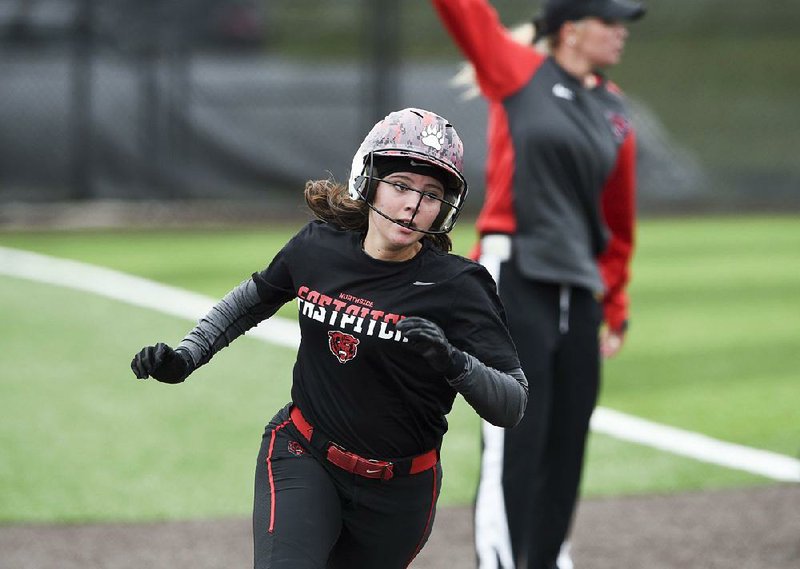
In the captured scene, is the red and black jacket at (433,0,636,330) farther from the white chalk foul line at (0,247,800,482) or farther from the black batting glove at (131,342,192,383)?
the white chalk foul line at (0,247,800,482)

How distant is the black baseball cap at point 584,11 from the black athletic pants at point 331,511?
2093 mm

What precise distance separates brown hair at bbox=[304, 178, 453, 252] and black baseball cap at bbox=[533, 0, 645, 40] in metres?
1.57

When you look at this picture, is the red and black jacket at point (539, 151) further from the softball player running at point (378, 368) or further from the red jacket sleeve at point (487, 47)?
the softball player running at point (378, 368)

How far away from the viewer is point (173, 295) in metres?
12.5

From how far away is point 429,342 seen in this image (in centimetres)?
321

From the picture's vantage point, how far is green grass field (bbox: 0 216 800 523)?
22.8 ft

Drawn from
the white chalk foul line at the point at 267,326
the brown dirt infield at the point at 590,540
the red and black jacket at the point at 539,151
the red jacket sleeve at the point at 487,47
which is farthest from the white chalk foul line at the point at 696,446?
the red jacket sleeve at the point at 487,47

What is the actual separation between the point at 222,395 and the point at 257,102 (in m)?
9.92

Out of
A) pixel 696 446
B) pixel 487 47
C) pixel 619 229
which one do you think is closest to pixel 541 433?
pixel 619 229

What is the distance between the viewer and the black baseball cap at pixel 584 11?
16.7 feet

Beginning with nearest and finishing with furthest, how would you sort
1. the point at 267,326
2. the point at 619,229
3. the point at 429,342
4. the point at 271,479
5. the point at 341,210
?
the point at 429,342 → the point at 271,479 → the point at 341,210 → the point at 619,229 → the point at 267,326

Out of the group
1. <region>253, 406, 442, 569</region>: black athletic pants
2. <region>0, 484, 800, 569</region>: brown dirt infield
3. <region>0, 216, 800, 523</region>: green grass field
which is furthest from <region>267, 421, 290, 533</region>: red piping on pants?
<region>0, 216, 800, 523</region>: green grass field

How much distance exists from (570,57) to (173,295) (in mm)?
7866

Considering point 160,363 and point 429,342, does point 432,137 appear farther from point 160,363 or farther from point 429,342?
point 160,363
